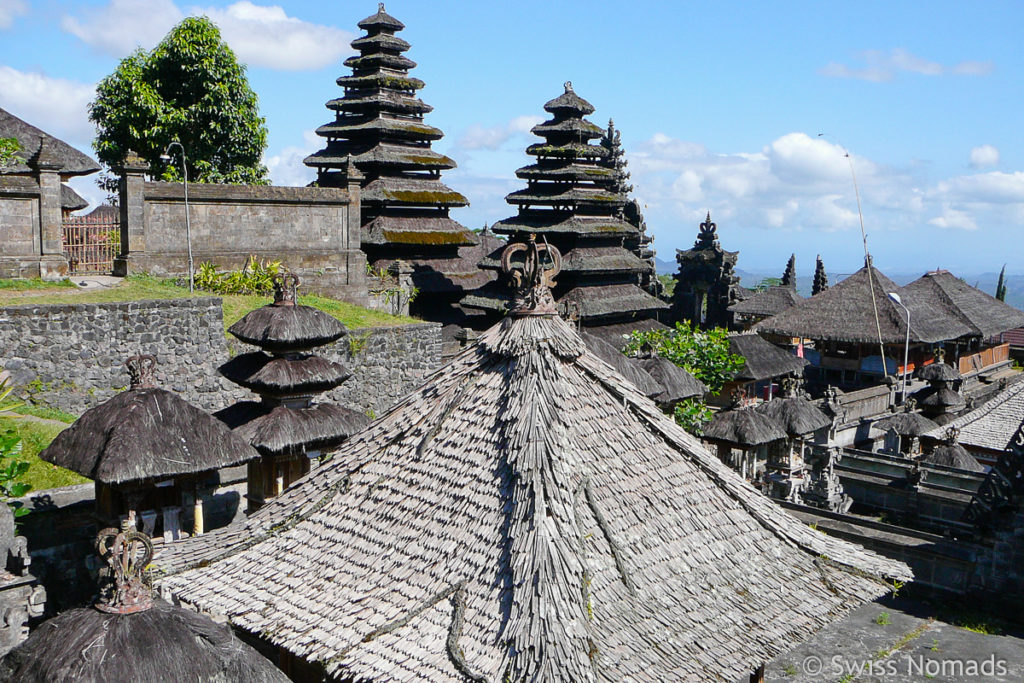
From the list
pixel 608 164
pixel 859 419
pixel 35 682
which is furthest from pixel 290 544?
pixel 608 164

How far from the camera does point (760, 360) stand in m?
30.6

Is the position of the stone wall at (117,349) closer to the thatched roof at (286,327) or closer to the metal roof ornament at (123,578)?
the thatched roof at (286,327)

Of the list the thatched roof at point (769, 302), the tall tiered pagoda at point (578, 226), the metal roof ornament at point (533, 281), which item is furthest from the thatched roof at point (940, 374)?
the metal roof ornament at point (533, 281)

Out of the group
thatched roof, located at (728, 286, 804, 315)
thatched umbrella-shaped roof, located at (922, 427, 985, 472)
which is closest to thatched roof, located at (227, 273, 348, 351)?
thatched umbrella-shaped roof, located at (922, 427, 985, 472)

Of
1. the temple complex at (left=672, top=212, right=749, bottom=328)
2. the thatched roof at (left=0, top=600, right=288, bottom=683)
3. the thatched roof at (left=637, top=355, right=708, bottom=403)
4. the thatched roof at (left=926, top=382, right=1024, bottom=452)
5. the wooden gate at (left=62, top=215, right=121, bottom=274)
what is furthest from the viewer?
the temple complex at (left=672, top=212, right=749, bottom=328)

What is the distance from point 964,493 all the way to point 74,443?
49.5 feet

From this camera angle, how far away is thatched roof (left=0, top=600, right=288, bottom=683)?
4.82m

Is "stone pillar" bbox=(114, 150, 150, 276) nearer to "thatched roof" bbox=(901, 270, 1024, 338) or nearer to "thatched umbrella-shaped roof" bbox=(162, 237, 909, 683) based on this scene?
"thatched umbrella-shaped roof" bbox=(162, 237, 909, 683)

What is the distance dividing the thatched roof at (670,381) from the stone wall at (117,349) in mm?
6664

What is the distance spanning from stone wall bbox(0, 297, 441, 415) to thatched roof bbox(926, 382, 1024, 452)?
47.4ft

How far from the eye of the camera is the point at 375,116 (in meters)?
31.8

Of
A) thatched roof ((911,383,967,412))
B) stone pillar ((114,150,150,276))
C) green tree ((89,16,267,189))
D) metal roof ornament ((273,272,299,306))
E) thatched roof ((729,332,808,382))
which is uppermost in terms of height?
green tree ((89,16,267,189))

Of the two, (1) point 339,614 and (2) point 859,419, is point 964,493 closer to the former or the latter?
(2) point 859,419

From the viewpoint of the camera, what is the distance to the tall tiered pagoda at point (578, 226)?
95.1 feet
